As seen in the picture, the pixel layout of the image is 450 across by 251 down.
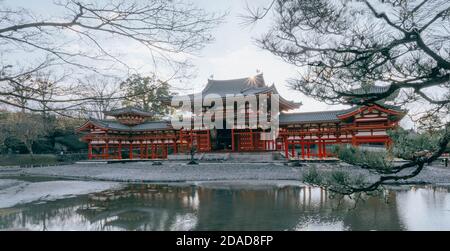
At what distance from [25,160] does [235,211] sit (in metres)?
33.4

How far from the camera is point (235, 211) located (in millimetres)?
8305

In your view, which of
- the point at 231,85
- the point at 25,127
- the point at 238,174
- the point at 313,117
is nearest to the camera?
the point at 238,174

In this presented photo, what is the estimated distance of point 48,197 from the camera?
11516 mm

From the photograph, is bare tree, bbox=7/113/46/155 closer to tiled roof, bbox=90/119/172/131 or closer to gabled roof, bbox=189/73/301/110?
tiled roof, bbox=90/119/172/131

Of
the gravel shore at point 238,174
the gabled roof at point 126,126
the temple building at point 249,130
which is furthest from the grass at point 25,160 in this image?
the gravel shore at point 238,174

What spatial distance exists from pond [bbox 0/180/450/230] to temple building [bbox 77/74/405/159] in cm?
801

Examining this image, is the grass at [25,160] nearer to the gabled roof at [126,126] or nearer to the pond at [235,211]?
the gabled roof at [126,126]

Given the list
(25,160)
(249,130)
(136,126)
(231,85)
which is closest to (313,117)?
(249,130)

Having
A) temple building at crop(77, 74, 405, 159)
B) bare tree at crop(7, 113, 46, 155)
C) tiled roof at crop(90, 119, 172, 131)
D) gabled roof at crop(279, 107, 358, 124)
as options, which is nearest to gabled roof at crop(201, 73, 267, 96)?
temple building at crop(77, 74, 405, 159)

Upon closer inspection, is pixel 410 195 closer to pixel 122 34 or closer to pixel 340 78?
pixel 340 78

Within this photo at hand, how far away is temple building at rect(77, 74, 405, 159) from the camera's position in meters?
20.0

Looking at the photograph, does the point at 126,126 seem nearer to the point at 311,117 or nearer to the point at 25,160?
the point at 25,160
